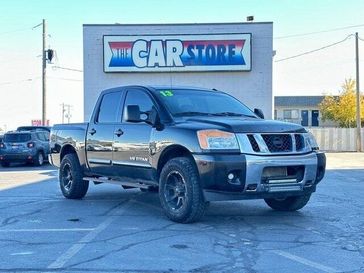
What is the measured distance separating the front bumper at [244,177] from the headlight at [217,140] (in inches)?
5.2

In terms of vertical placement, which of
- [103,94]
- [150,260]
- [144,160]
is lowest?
[150,260]

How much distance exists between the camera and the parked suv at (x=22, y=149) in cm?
2300

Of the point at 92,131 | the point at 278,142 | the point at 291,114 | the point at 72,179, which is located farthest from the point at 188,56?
the point at 291,114

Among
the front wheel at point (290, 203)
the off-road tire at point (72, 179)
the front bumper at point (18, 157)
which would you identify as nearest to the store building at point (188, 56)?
the front bumper at point (18, 157)

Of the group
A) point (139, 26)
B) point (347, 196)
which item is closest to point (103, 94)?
point (347, 196)

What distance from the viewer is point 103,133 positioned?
9562 mm

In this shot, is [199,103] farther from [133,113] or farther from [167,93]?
[133,113]

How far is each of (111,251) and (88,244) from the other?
0.48 meters

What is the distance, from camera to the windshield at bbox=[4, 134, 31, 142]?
23.4m

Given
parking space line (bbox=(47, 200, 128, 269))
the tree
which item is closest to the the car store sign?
parking space line (bbox=(47, 200, 128, 269))

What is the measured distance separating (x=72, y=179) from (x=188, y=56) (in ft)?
48.4

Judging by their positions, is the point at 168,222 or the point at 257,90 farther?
the point at 257,90

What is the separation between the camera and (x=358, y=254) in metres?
6.00

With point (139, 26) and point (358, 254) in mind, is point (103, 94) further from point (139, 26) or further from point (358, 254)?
point (139, 26)
